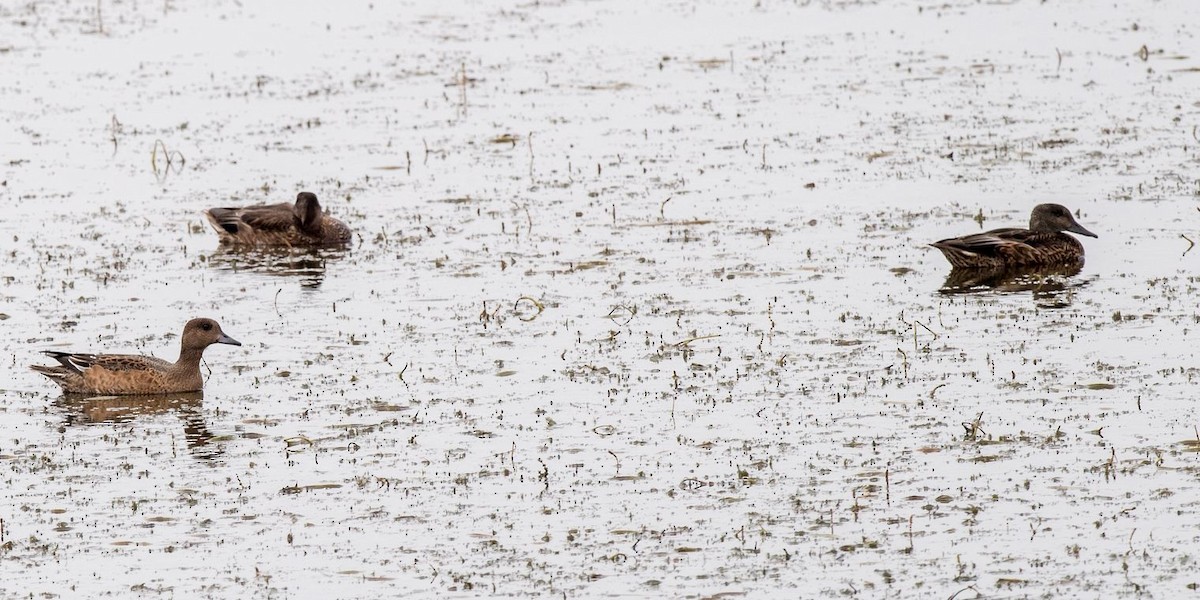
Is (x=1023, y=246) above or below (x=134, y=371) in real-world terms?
above

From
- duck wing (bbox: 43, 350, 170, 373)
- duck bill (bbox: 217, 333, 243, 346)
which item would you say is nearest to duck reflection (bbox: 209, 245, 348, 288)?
duck bill (bbox: 217, 333, 243, 346)

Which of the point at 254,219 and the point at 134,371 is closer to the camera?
the point at 134,371

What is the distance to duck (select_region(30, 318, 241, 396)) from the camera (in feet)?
45.7

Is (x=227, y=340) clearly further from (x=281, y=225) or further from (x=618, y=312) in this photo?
(x=281, y=225)

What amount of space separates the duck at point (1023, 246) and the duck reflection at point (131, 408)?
20.9ft

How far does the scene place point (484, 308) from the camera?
51.2 feet

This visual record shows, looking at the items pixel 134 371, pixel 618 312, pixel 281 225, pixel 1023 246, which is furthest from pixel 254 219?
pixel 1023 246

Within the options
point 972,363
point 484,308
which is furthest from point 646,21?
point 972,363

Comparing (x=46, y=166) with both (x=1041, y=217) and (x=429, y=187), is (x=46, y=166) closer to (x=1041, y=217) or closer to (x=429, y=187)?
(x=429, y=187)

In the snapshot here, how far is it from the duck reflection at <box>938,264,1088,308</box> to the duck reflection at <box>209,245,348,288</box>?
5453 mm

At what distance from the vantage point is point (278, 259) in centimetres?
1878

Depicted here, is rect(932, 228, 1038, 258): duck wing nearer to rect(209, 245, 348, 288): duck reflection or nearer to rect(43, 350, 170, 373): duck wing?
rect(209, 245, 348, 288): duck reflection

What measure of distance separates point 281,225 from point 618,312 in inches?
190

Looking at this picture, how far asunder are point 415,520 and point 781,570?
213 centimetres
